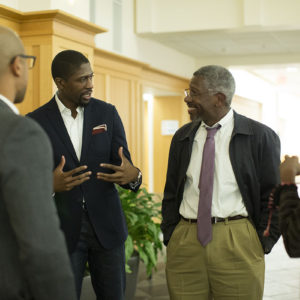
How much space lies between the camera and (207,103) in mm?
2818

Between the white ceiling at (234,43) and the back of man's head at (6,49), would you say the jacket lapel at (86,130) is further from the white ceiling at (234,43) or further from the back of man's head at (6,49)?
the white ceiling at (234,43)

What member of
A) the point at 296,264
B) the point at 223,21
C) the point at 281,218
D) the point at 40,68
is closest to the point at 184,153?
the point at 281,218

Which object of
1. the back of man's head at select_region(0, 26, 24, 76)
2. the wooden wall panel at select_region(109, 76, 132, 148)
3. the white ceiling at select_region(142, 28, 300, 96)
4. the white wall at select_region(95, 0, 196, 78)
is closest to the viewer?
the back of man's head at select_region(0, 26, 24, 76)

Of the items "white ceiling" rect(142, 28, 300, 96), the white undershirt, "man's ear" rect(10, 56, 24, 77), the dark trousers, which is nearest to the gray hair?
the white undershirt

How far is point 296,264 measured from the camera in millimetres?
6969

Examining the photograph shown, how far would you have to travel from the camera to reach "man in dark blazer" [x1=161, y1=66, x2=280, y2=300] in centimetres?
274

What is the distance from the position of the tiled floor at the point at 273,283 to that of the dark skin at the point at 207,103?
2.97 m

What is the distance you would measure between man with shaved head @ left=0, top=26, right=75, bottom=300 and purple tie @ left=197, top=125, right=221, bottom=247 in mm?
1246

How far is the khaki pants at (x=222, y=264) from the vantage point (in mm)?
2729

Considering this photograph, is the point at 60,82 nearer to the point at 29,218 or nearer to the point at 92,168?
the point at 92,168

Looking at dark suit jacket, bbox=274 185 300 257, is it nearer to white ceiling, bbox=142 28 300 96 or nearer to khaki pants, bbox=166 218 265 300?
khaki pants, bbox=166 218 265 300

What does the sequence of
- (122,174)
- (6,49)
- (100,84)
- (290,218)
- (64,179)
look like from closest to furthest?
(6,49) → (290,218) → (64,179) → (122,174) → (100,84)

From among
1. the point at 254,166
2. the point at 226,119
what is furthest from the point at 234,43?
the point at 254,166

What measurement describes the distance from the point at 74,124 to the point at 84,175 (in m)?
0.41
